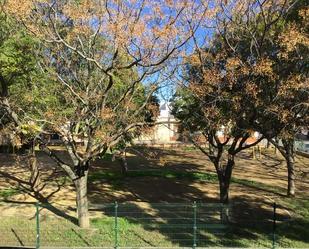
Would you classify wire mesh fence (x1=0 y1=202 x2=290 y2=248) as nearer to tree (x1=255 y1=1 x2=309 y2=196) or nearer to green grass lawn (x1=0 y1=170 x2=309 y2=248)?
green grass lawn (x1=0 y1=170 x2=309 y2=248)

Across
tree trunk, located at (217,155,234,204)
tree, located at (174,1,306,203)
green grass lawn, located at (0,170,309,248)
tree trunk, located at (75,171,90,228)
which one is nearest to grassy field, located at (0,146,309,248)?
green grass lawn, located at (0,170,309,248)

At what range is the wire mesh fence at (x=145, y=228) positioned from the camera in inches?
600

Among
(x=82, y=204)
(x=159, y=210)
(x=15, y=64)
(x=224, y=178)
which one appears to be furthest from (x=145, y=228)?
(x=15, y=64)

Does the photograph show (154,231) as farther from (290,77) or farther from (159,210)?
(290,77)

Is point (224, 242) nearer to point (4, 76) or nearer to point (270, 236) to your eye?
point (270, 236)

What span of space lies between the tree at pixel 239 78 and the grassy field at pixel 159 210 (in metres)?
3.08

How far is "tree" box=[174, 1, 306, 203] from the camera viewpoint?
622 inches

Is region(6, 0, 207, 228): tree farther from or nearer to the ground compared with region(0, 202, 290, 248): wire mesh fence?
farther from the ground

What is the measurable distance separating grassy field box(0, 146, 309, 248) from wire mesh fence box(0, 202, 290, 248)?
0.03 m

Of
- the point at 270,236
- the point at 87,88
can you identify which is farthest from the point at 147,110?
the point at 270,236

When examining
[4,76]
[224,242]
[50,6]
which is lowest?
[224,242]

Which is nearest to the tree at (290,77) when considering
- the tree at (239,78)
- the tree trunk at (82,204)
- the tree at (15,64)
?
the tree at (239,78)

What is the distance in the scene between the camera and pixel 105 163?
35844mm

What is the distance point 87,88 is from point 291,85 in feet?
22.6
